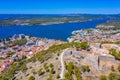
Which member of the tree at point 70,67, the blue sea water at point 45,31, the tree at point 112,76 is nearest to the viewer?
the tree at point 112,76

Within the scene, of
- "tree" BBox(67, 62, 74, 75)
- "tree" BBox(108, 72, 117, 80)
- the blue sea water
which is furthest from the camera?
the blue sea water

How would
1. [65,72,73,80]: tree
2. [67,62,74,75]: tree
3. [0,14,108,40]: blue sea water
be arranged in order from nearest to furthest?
1. [65,72,73,80]: tree
2. [67,62,74,75]: tree
3. [0,14,108,40]: blue sea water

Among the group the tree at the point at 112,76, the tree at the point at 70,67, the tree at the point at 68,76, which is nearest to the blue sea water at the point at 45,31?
the tree at the point at 70,67

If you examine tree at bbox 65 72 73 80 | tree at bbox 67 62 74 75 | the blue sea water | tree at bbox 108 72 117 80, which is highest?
tree at bbox 67 62 74 75

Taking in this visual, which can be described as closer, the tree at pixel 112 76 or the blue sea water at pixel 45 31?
the tree at pixel 112 76

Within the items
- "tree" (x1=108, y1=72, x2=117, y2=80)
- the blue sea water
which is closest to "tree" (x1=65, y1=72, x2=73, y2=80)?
"tree" (x1=108, y1=72, x2=117, y2=80)

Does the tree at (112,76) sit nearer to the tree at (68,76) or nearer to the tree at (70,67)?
the tree at (70,67)

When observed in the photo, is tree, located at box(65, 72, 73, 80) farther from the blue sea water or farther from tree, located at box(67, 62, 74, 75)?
the blue sea water

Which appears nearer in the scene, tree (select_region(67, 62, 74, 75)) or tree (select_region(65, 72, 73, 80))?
tree (select_region(65, 72, 73, 80))

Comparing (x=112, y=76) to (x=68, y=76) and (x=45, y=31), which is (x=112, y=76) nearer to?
(x=68, y=76)

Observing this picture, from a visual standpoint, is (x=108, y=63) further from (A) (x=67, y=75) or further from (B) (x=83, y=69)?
(A) (x=67, y=75)

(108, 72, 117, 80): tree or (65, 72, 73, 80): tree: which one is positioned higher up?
(65, 72, 73, 80): tree

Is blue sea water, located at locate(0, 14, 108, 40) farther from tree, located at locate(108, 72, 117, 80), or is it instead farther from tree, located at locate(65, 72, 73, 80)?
tree, located at locate(65, 72, 73, 80)
